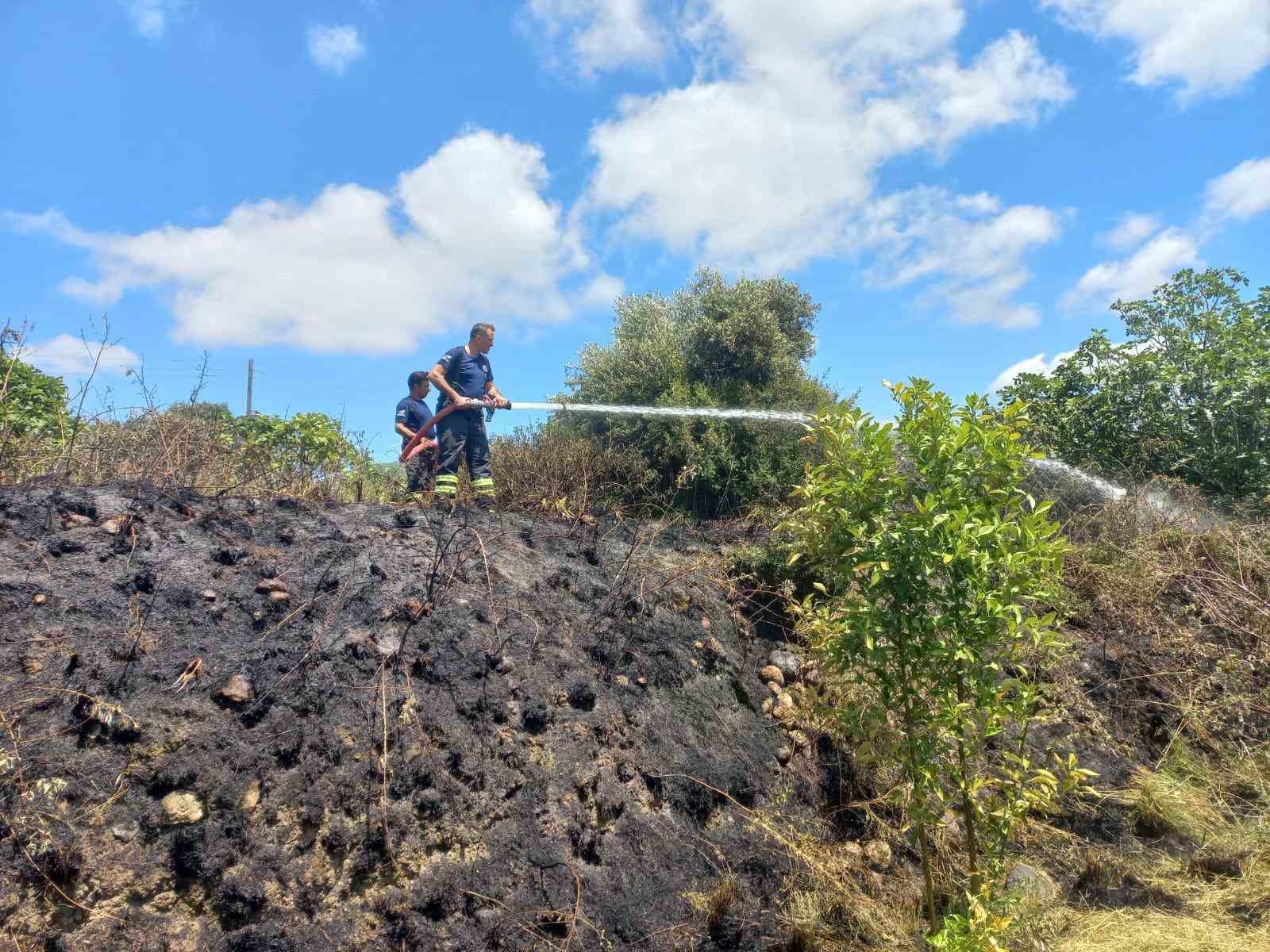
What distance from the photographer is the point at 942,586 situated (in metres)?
3.44

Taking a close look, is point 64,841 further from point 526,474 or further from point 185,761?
point 526,474

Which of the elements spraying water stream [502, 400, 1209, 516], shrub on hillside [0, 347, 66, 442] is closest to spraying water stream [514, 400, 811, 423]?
spraying water stream [502, 400, 1209, 516]

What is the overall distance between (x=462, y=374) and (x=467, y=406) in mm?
430

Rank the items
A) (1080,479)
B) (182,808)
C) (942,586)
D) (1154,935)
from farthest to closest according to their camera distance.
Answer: (1080,479)
(1154,935)
(942,586)
(182,808)

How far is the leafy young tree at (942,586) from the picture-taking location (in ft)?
10.3

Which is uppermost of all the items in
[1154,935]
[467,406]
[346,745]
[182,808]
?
[467,406]

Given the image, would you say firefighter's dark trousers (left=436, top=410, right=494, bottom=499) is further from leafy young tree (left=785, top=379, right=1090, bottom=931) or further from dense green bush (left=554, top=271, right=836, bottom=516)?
leafy young tree (left=785, top=379, right=1090, bottom=931)

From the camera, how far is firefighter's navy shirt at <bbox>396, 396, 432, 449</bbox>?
311 inches

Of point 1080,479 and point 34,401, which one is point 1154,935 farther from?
point 34,401

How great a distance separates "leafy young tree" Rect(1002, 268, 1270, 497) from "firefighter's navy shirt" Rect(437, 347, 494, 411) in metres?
7.25

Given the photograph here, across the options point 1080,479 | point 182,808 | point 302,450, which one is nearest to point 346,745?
point 182,808

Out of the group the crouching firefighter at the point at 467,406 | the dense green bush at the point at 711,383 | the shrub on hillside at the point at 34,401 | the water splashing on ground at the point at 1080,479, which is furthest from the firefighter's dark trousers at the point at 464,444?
the water splashing on ground at the point at 1080,479

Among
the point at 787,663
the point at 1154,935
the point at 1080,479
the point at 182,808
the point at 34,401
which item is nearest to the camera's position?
the point at 182,808

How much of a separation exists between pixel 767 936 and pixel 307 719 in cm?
234
